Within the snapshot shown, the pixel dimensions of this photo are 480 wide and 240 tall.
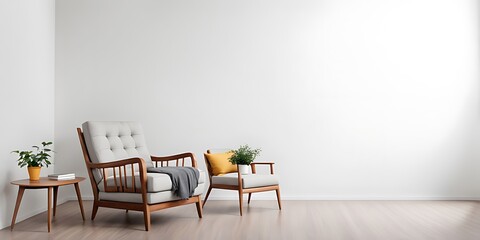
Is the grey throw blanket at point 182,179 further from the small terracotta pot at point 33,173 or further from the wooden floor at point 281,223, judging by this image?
the small terracotta pot at point 33,173

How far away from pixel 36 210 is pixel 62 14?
8.64 feet

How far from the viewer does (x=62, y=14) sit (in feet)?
21.6

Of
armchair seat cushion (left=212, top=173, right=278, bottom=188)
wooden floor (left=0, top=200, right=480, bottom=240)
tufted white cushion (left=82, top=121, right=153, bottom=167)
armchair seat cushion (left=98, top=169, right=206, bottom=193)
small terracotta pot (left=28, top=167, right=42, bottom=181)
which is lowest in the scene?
wooden floor (left=0, top=200, right=480, bottom=240)

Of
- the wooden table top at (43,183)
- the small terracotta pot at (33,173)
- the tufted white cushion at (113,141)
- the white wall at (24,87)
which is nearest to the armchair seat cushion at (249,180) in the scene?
the tufted white cushion at (113,141)

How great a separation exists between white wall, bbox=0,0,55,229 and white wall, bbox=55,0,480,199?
13.2 inches

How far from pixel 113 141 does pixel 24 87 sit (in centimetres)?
114

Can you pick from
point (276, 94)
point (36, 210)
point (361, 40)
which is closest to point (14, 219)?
point (36, 210)

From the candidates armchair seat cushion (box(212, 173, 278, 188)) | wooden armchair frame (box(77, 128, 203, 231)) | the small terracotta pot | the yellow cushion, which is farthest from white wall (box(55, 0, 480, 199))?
the small terracotta pot

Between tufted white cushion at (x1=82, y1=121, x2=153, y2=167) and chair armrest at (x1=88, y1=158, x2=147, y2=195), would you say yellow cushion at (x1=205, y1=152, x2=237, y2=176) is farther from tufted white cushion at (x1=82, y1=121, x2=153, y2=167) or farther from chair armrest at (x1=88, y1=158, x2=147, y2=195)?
chair armrest at (x1=88, y1=158, x2=147, y2=195)

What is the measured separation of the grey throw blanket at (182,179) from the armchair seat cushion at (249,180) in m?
0.52

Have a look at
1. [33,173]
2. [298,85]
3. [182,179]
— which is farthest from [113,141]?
[298,85]

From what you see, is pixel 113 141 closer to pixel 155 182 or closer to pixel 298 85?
pixel 155 182

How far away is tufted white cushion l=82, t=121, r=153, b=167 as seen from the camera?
4930 millimetres

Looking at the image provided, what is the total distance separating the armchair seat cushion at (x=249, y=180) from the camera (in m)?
5.26
